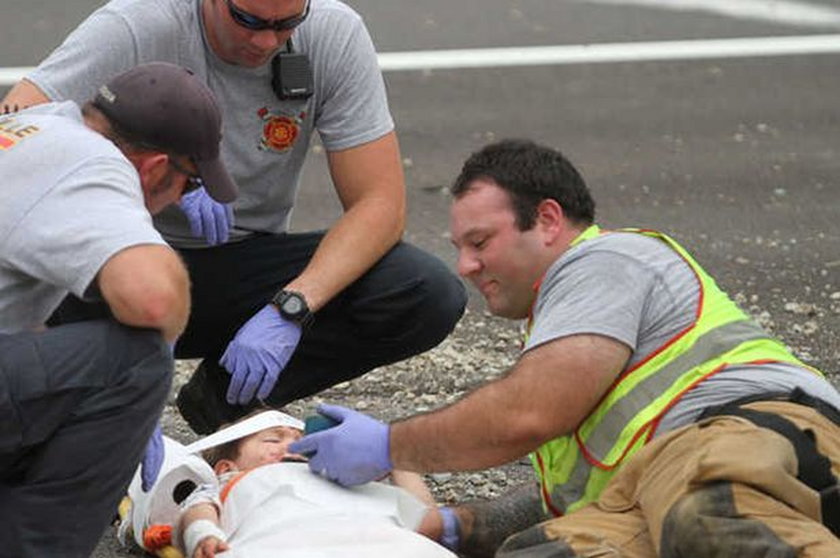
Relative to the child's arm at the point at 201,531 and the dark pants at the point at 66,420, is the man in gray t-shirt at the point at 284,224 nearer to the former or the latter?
the child's arm at the point at 201,531

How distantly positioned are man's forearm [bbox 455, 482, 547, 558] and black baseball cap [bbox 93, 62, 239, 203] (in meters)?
1.05

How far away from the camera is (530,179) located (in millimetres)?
4426

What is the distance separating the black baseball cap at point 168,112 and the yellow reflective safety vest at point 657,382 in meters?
0.86

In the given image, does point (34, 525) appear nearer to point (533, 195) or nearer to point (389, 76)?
point (533, 195)

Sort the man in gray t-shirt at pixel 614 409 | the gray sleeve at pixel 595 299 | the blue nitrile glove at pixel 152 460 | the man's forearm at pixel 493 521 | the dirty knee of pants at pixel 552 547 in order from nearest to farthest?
the man in gray t-shirt at pixel 614 409 → the dirty knee of pants at pixel 552 547 → the gray sleeve at pixel 595 299 → the blue nitrile glove at pixel 152 460 → the man's forearm at pixel 493 521

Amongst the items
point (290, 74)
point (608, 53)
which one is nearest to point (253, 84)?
point (290, 74)

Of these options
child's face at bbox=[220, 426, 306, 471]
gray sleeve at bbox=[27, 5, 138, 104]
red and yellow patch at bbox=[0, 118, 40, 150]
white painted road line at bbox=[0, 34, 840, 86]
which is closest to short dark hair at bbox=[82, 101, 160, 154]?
red and yellow patch at bbox=[0, 118, 40, 150]

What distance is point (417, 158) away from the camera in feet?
27.7

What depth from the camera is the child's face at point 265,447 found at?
4.72 meters

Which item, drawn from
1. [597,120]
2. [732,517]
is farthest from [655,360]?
[597,120]

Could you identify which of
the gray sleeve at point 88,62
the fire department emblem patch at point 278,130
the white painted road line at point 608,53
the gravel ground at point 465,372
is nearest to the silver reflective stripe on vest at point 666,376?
the gravel ground at point 465,372

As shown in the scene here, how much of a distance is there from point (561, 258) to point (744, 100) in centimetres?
523

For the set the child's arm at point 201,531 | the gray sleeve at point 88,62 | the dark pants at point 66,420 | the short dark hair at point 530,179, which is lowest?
the child's arm at point 201,531

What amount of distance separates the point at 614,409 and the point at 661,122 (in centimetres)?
496
